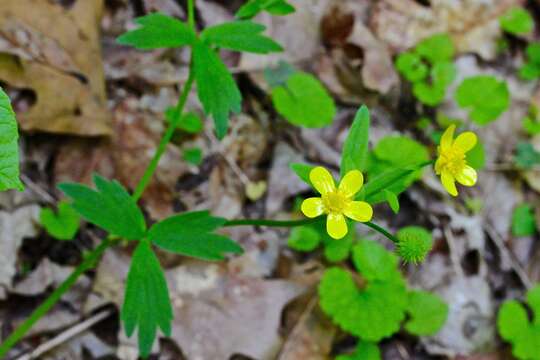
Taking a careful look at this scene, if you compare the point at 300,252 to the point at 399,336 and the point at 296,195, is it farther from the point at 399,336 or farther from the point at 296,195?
the point at 399,336

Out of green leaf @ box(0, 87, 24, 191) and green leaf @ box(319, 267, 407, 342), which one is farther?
green leaf @ box(319, 267, 407, 342)

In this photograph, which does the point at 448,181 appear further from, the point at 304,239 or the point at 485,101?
the point at 485,101

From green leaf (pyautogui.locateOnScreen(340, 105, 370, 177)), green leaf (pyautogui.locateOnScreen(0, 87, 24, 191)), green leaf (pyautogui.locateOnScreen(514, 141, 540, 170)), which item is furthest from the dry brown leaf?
green leaf (pyautogui.locateOnScreen(0, 87, 24, 191))

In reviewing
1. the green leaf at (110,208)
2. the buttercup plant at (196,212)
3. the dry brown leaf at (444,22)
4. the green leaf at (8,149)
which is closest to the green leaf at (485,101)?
the dry brown leaf at (444,22)

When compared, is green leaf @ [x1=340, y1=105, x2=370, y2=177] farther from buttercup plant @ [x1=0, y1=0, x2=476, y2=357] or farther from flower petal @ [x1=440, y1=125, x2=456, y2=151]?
flower petal @ [x1=440, y1=125, x2=456, y2=151]

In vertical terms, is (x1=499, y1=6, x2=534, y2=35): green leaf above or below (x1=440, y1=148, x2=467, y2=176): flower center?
below

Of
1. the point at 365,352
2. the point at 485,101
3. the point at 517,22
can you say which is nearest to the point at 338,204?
the point at 365,352
